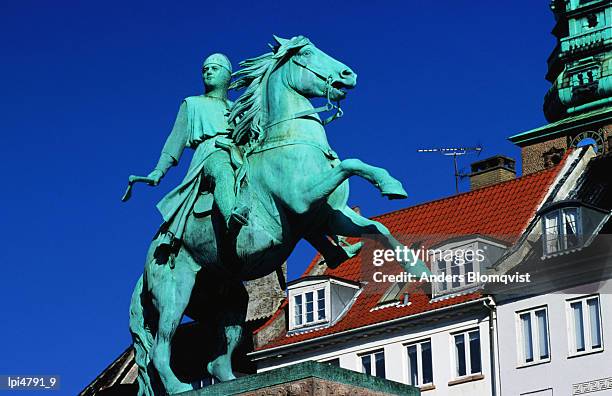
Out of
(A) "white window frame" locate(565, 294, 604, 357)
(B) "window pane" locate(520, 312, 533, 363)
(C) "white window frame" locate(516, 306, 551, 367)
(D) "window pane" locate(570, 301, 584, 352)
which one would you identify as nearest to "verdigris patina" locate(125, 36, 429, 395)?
(A) "white window frame" locate(565, 294, 604, 357)

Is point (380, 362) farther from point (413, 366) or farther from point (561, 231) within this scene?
point (561, 231)

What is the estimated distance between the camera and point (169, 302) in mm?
16844

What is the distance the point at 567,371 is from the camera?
43.4 meters

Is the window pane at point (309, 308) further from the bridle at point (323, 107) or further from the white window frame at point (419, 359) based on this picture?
the bridle at point (323, 107)

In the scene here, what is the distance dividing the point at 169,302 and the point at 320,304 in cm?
3303

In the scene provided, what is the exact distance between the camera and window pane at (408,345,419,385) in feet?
153

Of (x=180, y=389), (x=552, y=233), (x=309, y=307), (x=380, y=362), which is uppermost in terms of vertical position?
(x=552, y=233)

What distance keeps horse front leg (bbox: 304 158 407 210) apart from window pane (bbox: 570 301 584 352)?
28533 mm

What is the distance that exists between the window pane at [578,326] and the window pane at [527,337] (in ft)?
4.93

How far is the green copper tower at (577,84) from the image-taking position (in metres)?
72.3

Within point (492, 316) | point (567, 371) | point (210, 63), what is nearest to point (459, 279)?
point (492, 316)

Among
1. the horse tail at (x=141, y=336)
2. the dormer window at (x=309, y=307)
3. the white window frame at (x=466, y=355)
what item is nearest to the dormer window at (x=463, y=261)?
the white window frame at (x=466, y=355)

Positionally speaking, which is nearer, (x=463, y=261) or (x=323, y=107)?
(x=323, y=107)

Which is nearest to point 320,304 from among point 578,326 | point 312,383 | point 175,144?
point 578,326
